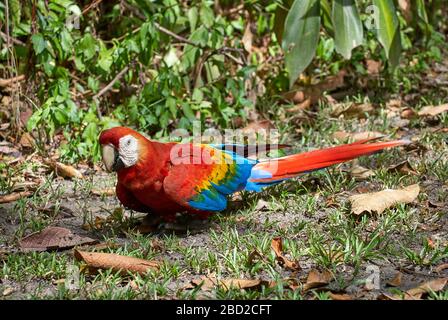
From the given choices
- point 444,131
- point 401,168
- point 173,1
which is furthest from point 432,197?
point 173,1

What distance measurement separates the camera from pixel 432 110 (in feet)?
15.2

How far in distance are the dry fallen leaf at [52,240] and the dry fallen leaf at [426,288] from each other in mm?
1293

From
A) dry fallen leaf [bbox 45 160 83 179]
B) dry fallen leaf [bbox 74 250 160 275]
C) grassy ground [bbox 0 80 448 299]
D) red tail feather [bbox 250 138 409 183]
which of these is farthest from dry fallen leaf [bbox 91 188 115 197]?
dry fallen leaf [bbox 74 250 160 275]

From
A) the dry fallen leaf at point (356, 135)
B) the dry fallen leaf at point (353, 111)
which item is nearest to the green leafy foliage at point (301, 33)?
the dry fallen leaf at point (356, 135)

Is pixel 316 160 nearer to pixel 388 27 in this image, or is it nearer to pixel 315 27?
pixel 315 27

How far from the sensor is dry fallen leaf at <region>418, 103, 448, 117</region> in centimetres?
458

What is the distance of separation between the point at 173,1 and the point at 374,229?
212cm

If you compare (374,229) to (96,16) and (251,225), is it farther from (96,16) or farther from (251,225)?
(96,16)

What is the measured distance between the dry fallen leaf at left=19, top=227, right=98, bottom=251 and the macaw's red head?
Result: 32 cm

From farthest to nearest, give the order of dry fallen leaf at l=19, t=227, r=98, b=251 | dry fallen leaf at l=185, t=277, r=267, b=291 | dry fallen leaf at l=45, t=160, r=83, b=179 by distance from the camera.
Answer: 1. dry fallen leaf at l=45, t=160, r=83, b=179
2. dry fallen leaf at l=19, t=227, r=98, b=251
3. dry fallen leaf at l=185, t=277, r=267, b=291

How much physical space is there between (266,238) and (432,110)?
6.54 ft

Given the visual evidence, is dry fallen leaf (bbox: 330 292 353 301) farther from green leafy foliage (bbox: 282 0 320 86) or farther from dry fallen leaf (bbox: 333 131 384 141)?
dry fallen leaf (bbox: 333 131 384 141)

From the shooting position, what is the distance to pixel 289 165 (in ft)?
11.6

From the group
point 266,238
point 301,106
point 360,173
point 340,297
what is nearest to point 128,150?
point 266,238
